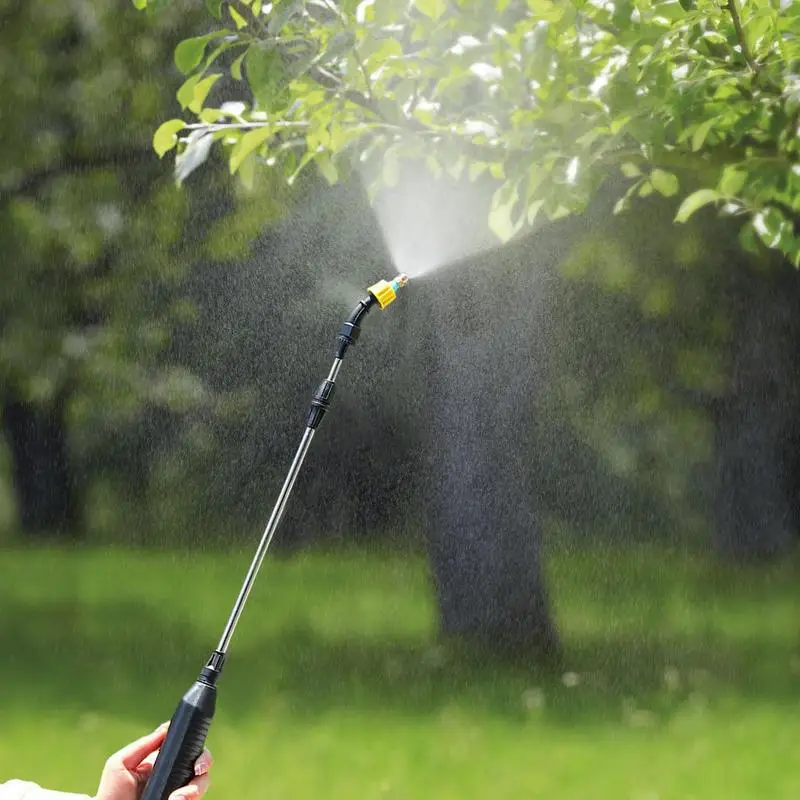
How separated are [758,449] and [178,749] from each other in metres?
8.67

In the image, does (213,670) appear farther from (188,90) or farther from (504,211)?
(504,211)

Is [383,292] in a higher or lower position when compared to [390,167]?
lower

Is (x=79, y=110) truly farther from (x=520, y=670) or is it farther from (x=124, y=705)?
(x=520, y=670)

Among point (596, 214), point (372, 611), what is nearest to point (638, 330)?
point (596, 214)

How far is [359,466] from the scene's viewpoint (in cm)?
930

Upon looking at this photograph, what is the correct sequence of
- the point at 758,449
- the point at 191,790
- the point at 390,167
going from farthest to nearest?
1. the point at 758,449
2. the point at 390,167
3. the point at 191,790

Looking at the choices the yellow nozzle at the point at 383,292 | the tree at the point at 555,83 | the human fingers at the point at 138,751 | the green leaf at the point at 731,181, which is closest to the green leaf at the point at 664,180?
the tree at the point at 555,83

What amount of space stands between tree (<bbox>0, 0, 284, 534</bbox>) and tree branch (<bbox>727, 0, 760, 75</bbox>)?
5.14 metres

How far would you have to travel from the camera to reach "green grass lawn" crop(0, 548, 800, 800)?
17.5ft

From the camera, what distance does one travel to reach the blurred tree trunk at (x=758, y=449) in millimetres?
9625

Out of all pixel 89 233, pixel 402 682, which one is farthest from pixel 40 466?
pixel 402 682

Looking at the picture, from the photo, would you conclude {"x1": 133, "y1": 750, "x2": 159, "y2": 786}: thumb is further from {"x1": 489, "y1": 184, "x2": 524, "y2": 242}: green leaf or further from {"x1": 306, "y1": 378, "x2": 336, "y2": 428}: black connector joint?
{"x1": 489, "y1": 184, "x2": 524, "y2": 242}: green leaf

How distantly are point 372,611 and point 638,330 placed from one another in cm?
262

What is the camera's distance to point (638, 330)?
9.62 metres
